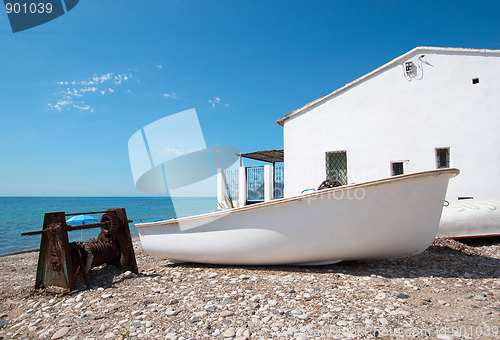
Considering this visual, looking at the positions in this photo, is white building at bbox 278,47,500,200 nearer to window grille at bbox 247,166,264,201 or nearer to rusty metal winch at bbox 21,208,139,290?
window grille at bbox 247,166,264,201

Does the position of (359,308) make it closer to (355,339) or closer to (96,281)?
(355,339)

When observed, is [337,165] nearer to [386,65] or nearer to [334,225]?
[386,65]

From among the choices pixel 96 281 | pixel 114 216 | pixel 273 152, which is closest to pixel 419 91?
pixel 273 152

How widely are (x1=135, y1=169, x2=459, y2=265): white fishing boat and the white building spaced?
560 cm

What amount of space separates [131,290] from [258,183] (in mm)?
8766

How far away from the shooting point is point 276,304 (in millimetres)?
2805

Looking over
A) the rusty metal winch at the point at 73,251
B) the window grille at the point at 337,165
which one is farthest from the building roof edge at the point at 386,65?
the rusty metal winch at the point at 73,251

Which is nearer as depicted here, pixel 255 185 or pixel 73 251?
pixel 73 251

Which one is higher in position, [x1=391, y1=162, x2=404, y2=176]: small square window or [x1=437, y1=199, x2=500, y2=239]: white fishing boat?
[x1=391, y1=162, x2=404, y2=176]: small square window

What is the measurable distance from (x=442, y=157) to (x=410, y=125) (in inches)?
53.1

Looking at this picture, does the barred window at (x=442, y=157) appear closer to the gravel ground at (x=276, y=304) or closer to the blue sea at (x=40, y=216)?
A: the gravel ground at (x=276, y=304)

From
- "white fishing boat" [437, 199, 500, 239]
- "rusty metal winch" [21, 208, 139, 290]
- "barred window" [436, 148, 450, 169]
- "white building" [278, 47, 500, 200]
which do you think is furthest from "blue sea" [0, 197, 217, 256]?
"barred window" [436, 148, 450, 169]

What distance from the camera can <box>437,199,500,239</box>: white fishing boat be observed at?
18.9ft

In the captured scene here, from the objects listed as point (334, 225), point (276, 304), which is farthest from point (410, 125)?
point (276, 304)
